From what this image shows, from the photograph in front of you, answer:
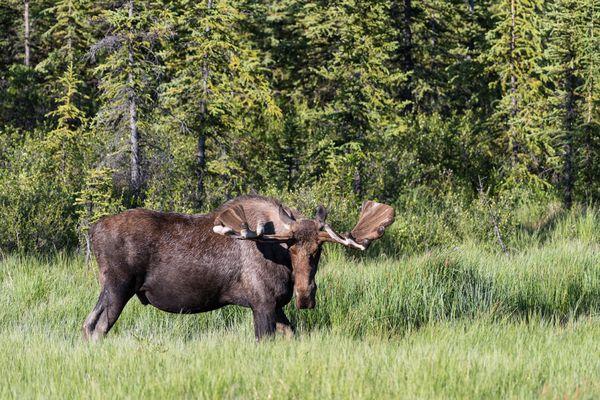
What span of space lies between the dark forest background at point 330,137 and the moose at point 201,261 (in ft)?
16.8

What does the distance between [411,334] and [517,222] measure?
345 inches

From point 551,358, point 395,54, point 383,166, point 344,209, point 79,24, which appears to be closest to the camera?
point 551,358

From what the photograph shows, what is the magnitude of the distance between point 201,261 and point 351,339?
171 centimetres

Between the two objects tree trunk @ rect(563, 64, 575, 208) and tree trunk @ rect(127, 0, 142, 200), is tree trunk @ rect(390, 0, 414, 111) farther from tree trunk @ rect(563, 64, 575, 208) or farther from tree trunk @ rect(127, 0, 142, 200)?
tree trunk @ rect(127, 0, 142, 200)

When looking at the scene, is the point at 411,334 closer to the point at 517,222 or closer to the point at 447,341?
the point at 447,341

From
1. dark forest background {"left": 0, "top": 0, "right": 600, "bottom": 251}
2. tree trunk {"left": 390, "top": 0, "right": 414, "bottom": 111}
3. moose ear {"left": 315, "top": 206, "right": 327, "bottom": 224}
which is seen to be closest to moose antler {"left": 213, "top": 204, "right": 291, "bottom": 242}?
moose ear {"left": 315, "top": 206, "right": 327, "bottom": 224}

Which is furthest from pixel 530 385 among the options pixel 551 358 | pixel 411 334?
pixel 411 334

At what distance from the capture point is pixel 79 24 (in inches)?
1303

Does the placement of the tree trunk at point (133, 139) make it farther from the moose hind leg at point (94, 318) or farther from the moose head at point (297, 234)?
the moose head at point (297, 234)

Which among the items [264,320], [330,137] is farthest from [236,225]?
[330,137]

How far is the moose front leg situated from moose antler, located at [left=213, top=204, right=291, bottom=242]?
0.75 m

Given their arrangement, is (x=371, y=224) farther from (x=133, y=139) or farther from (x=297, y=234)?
(x=133, y=139)

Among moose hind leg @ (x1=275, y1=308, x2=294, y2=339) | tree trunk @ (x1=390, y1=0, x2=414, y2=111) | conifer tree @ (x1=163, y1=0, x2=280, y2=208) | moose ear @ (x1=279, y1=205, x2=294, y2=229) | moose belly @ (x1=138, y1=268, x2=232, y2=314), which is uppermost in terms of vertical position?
tree trunk @ (x1=390, y1=0, x2=414, y2=111)

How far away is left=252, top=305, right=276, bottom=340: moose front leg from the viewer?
307 inches
